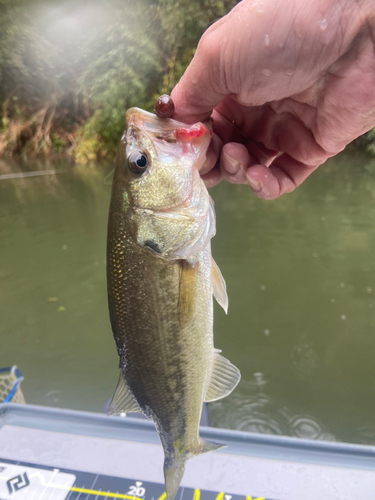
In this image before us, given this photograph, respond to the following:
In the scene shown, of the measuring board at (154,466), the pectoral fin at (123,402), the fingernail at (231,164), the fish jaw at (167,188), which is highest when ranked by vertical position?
the fish jaw at (167,188)

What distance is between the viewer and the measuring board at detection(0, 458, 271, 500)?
1522mm

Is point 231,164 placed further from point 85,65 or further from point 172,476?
point 85,65

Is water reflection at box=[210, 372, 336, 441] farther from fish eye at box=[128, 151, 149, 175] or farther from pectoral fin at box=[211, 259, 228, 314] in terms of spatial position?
fish eye at box=[128, 151, 149, 175]

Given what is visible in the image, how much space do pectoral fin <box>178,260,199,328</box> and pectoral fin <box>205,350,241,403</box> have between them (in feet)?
0.95

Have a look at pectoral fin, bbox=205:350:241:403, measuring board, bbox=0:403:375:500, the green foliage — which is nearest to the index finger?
pectoral fin, bbox=205:350:241:403

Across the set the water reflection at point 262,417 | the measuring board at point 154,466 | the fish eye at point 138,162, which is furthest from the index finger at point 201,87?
the water reflection at point 262,417

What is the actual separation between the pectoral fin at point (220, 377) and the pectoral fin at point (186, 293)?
29cm

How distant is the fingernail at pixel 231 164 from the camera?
1649 mm

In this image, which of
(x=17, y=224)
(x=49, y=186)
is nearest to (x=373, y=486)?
(x=17, y=224)

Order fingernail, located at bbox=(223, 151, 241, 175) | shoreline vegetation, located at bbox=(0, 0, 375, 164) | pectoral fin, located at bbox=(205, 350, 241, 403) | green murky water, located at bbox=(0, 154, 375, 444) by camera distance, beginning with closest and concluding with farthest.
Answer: pectoral fin, located at bbox=(205, 350, 241, 403) < fingernail, located at bbox=(223, 151, 241, 175) < green murky water, located at bbox=(0, 154, 375, 444) < shoreline vegetation, located at bbox=(0, 0, 375, 164)

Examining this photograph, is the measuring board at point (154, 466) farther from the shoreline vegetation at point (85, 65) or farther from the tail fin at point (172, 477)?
the shoreline vegetation at point (85, 65)

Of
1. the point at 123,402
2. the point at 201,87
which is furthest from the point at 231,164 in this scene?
the point at 123,402

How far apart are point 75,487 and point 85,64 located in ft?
83.3

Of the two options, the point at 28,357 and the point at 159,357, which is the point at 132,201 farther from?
the point at 28,357
